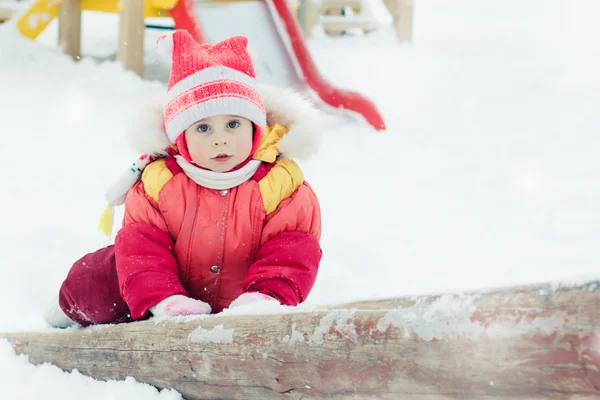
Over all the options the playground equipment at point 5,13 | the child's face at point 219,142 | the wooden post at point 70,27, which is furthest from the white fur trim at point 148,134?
the playground equipment at point 5,13

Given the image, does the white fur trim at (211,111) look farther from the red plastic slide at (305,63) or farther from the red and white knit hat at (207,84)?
the red plastic slide at (305,63)

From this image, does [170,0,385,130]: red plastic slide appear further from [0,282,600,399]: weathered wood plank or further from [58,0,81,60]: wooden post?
[0,282,600,399]: weathered wood plank

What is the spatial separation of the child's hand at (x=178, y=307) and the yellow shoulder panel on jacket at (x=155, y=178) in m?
0.36

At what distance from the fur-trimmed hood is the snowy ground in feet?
1.84

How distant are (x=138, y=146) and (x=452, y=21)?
42.2ft

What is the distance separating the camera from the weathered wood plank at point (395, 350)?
37.4 inches

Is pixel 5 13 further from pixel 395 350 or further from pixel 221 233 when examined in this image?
pixel 395 350

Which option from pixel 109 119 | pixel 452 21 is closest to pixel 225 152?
pixel 109 119

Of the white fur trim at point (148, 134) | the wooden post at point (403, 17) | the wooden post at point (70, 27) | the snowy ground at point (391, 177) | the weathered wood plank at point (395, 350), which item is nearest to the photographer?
the weathered wood plank at point (395, 350)

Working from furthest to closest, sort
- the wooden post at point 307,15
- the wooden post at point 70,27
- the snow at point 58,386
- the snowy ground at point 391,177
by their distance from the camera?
1. the wooden post at point 307,15
2. the wooden post at point 70,27
3. the snowy ground at point 391,177
4. the snow at point 58,386

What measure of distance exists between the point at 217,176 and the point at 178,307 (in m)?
0.44

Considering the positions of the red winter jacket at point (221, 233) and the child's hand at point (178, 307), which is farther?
the red winter jacket at point (221, 233)

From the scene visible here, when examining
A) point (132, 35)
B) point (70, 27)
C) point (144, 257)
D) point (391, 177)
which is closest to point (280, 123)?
point (144, 257)

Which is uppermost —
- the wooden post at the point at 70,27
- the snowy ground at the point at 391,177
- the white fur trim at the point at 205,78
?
the white fur trim at the point at 205,78
